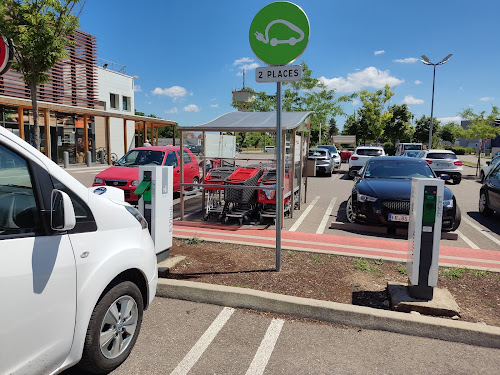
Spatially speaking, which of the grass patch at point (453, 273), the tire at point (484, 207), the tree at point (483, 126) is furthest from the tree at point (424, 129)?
the grass patch at point (453, 273)

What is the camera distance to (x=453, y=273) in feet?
15.3

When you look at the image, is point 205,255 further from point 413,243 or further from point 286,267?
point 413,243

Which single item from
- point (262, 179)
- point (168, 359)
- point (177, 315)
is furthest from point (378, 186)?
point (168, 359)

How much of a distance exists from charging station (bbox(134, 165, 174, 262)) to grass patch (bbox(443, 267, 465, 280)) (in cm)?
357

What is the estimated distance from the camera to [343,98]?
3641cm

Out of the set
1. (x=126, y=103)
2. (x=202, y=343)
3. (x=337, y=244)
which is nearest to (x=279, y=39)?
(x=202, y=343)

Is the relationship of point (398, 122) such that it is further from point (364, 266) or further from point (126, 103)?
point (364, 266)

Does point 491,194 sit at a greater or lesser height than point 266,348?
greater

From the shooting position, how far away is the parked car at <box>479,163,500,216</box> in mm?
8453

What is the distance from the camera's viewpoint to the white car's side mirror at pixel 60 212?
2080 mm

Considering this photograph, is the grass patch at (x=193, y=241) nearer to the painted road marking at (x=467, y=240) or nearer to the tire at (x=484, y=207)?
the painted road marking at (x=467, y=240)

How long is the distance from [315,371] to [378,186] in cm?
503

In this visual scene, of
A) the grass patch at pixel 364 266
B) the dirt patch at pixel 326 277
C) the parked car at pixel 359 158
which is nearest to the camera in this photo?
the dirt patch at pixel 326 277

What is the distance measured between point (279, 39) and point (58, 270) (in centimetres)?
330
